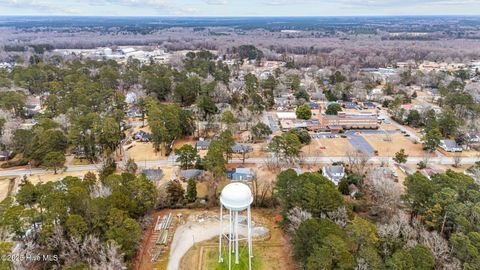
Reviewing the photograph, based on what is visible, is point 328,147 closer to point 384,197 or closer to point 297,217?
point 384,197

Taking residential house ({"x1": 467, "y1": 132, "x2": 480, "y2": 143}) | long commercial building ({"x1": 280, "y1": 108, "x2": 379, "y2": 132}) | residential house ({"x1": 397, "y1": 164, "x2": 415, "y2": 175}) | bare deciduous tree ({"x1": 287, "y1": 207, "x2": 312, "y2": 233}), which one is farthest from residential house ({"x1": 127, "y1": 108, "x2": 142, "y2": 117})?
residential house ({"x1": 467, "y1": 132, "x2": 480, "y2": 143})

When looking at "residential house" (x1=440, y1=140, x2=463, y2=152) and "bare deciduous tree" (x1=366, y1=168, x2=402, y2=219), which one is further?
"residential house" (x1=440, y1=140, x2=463, y2=152)

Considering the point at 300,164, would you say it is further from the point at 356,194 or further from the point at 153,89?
the point at 153,89

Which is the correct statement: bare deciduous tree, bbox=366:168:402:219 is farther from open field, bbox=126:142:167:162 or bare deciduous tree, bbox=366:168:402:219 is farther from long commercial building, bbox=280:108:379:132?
open field, bbox=126:142:167:162

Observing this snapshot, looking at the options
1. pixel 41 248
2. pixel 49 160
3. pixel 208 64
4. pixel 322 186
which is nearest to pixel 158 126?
pixel 49 160

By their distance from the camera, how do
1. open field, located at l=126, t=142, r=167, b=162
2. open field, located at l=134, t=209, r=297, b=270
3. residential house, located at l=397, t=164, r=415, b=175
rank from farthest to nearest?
open field, located at l=126, t=142, r=167, b=162 → residential house, located at l=397, t=164, r=415, b=175 → open field, located at l=134, t=209, r=297, b=270
